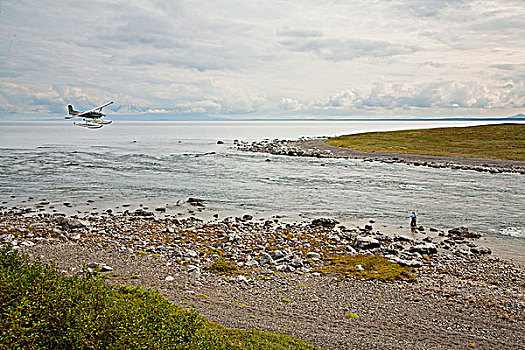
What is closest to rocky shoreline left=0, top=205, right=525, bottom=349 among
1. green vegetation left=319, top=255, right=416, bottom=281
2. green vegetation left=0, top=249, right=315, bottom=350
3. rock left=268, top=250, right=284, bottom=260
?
rock left=268, top=250, right=284, bottom=260

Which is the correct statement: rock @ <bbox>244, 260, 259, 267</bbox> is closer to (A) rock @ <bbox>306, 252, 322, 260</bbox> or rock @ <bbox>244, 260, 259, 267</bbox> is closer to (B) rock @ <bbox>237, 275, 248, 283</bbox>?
(B) rock @ <bbox>237, 275, 248, 283</bbox>

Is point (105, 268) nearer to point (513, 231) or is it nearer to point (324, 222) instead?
point (324, 222)

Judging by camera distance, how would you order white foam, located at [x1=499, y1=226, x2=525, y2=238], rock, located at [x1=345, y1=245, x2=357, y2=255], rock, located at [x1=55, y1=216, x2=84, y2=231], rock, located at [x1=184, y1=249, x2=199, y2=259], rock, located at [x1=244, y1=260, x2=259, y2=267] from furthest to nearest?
white foam, located at [x1=499, y1=226, x2=525, y2=238] → rock, located at [x1=55, y1=216, x2=84, y2=231] → rock, located at [x1=345, y1=245, x2=357, y2=255] → rock, located at [x1=184, y1=249, x2=199, y2=259] → rock, located at [x1=244, y1=260, x2=259, y2=267]

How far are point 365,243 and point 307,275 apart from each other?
6405 millimetres

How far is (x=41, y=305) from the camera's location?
9906 millimetres

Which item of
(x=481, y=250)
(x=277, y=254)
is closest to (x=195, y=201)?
(x=277, y=254)

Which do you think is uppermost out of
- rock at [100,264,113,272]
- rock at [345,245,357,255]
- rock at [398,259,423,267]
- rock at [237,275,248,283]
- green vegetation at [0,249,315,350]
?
green vegetation at [0,249,315,350]

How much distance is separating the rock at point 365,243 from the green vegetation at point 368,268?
161 centimetres

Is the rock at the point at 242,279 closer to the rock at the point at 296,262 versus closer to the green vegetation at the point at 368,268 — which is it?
the rock at the point at 296,262

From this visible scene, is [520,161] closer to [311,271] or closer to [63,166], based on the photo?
[311,271]

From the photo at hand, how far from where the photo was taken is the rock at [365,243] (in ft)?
80.6

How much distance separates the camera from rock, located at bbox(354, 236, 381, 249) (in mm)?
24562

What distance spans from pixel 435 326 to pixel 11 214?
1303 inches

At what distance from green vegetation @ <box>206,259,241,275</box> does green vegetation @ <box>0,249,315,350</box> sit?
784 centimetres
